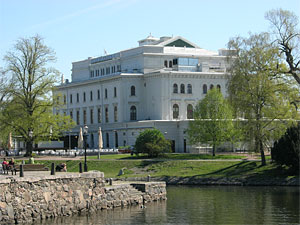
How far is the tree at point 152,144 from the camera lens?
78688mm

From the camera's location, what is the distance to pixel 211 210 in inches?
1693

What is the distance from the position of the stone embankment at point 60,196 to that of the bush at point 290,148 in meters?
18.1

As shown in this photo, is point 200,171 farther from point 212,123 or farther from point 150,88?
point 150,88

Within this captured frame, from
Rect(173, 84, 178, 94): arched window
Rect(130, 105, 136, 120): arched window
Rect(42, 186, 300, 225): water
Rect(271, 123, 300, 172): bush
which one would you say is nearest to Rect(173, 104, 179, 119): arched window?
Rect(173, 84, 178, 94): arched window

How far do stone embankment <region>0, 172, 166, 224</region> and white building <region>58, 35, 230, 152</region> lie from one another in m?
57.4

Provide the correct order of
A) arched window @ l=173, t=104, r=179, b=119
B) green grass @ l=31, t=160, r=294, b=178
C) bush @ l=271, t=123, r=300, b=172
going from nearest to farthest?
bush @ l=271, t=123, r=300, b=172 → green grass @ l=31, t=160, r=294, b=178 → arched window @ l=173, t=104, r=179, b=119

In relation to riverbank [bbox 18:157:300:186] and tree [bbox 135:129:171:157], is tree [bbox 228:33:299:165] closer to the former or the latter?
riverbank [bbox 18:157:300:186]

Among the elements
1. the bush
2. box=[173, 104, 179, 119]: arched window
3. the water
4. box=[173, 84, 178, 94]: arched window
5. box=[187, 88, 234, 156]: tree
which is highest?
box=[173, 84, 178, 94]: arched window

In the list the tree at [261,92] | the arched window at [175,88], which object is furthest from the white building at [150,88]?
the tree at [261,92]

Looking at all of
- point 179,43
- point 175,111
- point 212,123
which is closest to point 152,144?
point 212,123

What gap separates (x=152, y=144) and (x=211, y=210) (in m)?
36.2

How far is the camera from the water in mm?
38562

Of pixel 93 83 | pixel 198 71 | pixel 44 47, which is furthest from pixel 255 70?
pixel 93 83

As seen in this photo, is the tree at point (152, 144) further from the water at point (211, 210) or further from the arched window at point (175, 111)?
the arched window at point (175, 111)
